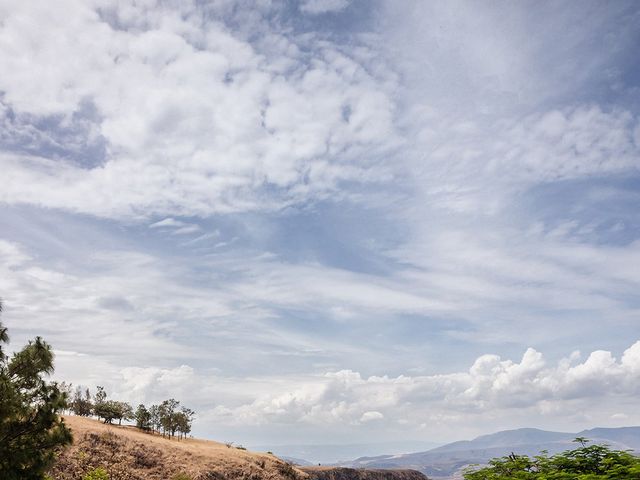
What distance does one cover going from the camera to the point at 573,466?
17.2m

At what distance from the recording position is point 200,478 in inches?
2891

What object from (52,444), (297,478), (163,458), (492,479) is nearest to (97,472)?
(163,458)

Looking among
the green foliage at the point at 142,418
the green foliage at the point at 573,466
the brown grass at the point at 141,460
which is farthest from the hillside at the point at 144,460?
the green foliage at the point at 573,466

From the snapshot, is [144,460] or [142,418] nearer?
[144,460]

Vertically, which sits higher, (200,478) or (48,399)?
(48,399)

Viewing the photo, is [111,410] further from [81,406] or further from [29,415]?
[29,415]

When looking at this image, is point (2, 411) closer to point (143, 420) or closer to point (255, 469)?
point (255, 469)

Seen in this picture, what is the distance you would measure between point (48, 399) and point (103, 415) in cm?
9046

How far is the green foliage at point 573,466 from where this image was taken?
14602 millimetres

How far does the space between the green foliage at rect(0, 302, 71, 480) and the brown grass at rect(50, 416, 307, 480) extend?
38.6 meters

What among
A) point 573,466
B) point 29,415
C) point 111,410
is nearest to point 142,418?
point 111,410

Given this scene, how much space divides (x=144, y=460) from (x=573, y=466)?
71.2 metres

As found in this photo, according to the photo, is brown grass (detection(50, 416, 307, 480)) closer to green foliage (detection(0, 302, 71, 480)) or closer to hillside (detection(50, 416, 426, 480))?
hillside (detection(50, 416, 426, 480))

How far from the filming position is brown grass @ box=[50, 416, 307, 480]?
2457 inches
